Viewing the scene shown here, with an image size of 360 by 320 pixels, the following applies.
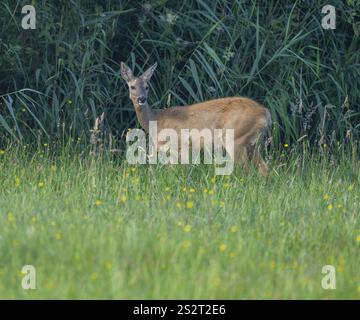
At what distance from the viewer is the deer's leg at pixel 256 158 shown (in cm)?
910

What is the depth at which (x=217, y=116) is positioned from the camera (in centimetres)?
944

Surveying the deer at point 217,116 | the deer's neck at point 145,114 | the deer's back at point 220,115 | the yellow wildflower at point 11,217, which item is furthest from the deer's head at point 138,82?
the yellow wildflower at point 11,217

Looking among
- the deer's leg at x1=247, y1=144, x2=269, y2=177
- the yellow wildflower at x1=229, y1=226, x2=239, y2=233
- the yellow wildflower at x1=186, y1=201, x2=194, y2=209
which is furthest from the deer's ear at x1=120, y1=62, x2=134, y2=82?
the yellow wildflower at x1=229, y1=226, x2=239, y2=233

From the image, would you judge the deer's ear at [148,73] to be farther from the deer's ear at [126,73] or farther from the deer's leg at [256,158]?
the deer's leg at [256,158]

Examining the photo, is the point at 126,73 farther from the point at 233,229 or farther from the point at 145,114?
the point at 233,229

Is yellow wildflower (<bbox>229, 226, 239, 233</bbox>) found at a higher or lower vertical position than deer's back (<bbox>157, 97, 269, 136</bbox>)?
lower

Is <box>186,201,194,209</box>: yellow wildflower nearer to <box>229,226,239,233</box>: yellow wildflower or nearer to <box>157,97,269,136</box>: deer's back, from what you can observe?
<box>229,226,239,233</box>: yellow wildflower

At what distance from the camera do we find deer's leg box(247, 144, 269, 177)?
29.9 ft

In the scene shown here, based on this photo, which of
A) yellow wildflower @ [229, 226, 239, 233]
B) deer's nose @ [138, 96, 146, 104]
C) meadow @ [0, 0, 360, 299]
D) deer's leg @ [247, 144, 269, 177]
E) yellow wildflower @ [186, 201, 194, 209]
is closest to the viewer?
meadow @ [0, 0, 360, 299]
